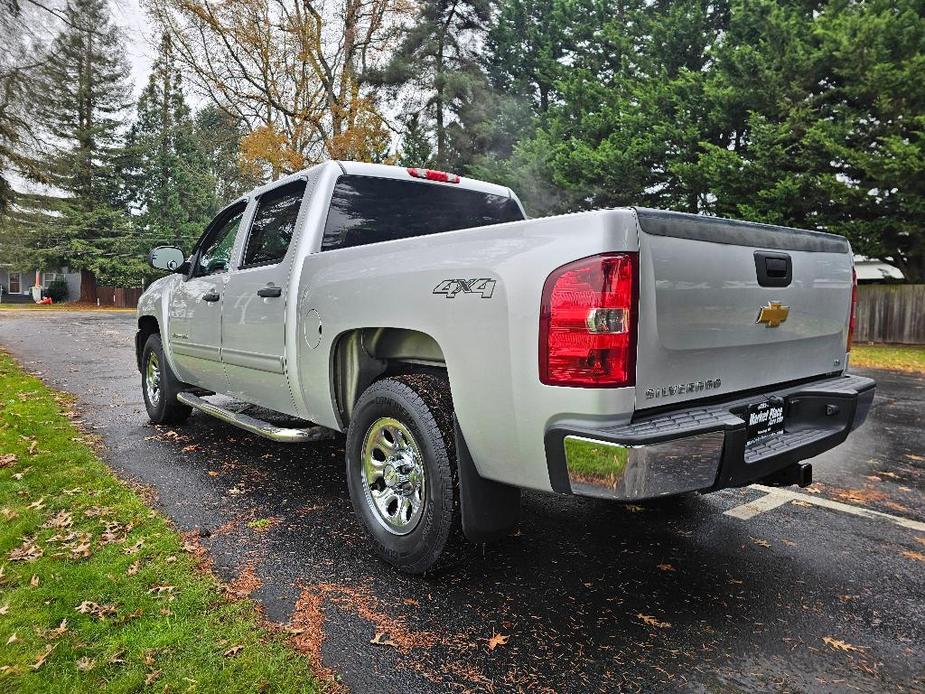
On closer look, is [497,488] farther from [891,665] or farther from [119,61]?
[119,61]

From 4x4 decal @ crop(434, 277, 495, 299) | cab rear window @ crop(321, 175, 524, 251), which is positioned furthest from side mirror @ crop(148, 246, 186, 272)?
4x4 decal @ crop(434, 277, 495, 299)

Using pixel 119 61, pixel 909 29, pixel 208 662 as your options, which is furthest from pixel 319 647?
pixel 119 61

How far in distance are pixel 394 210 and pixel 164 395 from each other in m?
3.27

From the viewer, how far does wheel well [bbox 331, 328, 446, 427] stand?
10.3ft

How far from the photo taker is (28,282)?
165 feet

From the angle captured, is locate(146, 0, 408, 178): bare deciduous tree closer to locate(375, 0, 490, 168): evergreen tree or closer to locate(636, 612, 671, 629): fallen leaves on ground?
locate(375, 0, 490, 168): evergreen tree

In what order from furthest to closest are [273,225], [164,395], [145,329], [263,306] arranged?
[145,329], [164,395], [273,225], [263,306]

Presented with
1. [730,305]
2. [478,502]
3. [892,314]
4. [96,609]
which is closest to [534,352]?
[478,502]

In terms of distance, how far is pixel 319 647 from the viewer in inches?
92.7

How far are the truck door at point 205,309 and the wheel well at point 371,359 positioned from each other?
1682mm

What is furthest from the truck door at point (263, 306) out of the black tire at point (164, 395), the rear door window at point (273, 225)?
the black tire at point (164, 395)

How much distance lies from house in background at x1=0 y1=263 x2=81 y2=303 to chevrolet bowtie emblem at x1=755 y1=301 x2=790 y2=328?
47.6 m

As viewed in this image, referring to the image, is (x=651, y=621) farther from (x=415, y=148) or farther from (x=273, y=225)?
(x=415, y=148)

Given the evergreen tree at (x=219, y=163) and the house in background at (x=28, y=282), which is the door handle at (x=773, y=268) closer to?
the evergreen tree at (x=219, y=163)
